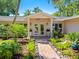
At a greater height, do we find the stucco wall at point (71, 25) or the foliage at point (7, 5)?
the foliage at point (7, 5)

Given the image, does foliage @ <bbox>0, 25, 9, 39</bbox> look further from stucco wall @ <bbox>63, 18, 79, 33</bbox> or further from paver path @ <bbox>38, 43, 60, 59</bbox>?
paver path @ <bbox>38, 43, 60, 59</bbox>

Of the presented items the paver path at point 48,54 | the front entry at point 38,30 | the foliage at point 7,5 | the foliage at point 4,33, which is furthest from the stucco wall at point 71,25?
the foliage at point 7,5

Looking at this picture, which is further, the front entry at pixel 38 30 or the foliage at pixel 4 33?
the front entry at pixel 38 30

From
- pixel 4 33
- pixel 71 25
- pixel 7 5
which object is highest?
pixel 7 5

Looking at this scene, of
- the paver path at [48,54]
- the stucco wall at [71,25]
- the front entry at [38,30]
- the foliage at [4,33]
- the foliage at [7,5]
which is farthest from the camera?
the foliage at [7,5]

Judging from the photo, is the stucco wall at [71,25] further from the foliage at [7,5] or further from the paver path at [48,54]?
the foliage at [7,5]

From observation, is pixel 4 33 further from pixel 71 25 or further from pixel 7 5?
pixel 7 5

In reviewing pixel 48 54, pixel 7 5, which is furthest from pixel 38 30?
pixel 48 54

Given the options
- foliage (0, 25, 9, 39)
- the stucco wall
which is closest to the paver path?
foliage (0, 25, 9, 39)

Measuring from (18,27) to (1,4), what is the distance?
20402 millimetres

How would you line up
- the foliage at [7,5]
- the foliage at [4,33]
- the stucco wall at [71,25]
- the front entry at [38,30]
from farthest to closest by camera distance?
1. the foliage at [7,5]
2. the front entry at [38,30]
3. the stucco wall at [71,25]
4. the foliage at [4,33]

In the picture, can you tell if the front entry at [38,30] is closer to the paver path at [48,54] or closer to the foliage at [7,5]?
the foliage at [7,5]

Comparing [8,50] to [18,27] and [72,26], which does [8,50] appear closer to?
[18,27]

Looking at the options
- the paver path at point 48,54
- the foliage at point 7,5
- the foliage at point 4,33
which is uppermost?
the foliage at point 7,5
